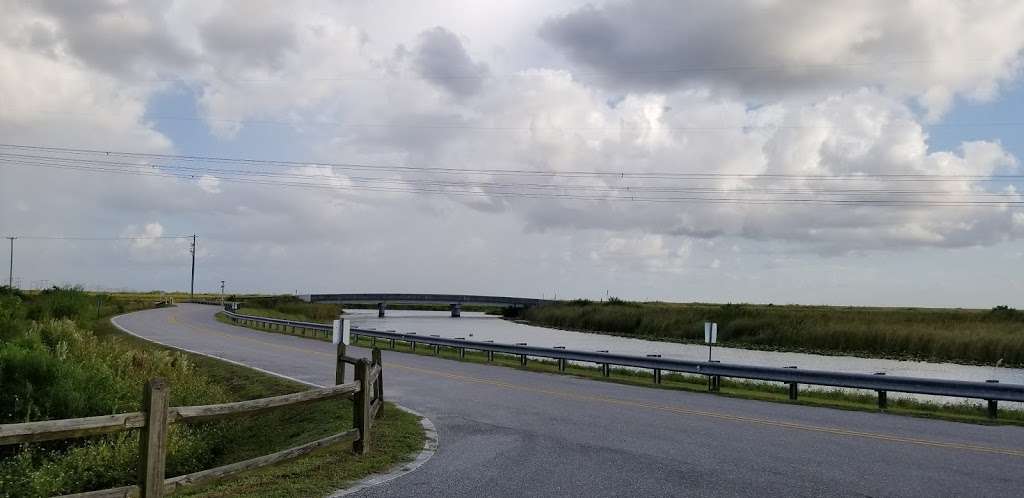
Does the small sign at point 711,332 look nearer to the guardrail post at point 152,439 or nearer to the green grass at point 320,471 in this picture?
the green grass at point 320,471

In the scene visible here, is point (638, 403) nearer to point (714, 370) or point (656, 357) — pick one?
point (714, 370)

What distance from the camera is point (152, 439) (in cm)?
712

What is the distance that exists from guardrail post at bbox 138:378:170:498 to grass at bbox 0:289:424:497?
125 cm

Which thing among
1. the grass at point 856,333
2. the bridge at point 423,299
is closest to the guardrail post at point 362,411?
the grass at point 856,333

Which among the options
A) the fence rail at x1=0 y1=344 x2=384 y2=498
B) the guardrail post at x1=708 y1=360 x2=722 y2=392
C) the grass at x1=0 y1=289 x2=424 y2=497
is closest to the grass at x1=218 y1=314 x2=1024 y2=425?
the guardrail post at x1=708 y1=360 x2=722 y2=392

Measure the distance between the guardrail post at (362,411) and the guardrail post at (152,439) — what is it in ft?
11.3

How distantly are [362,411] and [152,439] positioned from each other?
378 cm

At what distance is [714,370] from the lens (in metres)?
20.6

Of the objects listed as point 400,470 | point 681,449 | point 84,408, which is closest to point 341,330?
point 84,408

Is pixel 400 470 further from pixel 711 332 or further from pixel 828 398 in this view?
pixel 711 332

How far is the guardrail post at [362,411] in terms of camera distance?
1046 centimetres

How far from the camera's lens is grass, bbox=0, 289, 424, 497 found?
31.4 ft

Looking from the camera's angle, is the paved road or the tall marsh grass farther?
the tall marsh grass

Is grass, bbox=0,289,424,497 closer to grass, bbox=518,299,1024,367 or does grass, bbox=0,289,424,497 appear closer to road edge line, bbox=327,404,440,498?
road edge line, bbox=327,404,440,498
